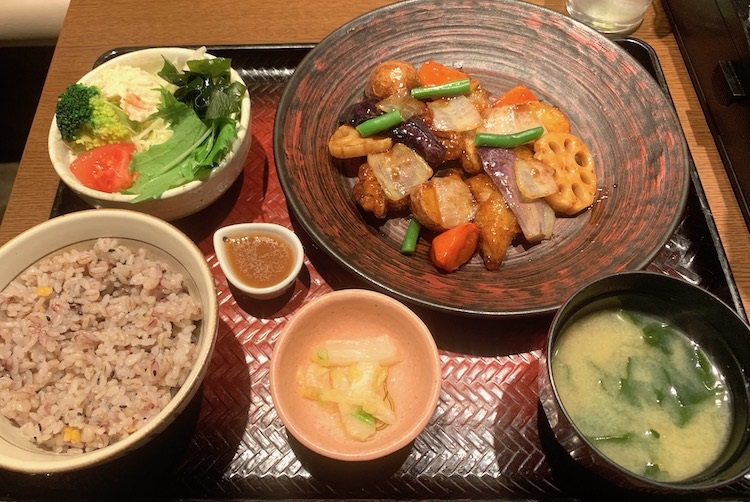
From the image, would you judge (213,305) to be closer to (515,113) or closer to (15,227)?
(15,227)

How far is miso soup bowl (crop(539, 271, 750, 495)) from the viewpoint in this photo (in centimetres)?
151

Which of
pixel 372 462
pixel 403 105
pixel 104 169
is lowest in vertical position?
pixel 372 462

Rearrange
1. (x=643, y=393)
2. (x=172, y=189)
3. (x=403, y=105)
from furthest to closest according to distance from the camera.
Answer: (x=403, y=105) → (x=172, y=189) → (x=643, y=393)

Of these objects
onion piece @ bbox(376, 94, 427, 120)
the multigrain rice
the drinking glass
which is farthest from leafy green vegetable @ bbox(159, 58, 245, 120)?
the drinking glass

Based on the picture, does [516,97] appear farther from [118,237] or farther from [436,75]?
[118,237]

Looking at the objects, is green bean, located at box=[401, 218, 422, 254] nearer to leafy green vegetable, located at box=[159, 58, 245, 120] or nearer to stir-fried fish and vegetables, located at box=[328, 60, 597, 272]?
stir-fried fish and vegetables, located at box=[328, 60, 597, 272]

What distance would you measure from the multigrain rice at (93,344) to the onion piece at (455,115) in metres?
1.27

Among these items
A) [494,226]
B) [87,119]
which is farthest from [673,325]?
[87,119]

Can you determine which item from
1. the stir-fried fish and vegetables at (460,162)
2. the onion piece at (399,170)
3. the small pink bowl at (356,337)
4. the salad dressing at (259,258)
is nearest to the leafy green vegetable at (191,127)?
the salad dressing at (259,258)

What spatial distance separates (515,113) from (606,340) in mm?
1087

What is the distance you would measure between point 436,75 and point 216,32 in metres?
1.23

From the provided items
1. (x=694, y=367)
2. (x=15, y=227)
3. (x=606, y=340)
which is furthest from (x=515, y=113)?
(x=15, y=227)

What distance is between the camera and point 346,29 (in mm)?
2463

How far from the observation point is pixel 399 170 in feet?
7.40
